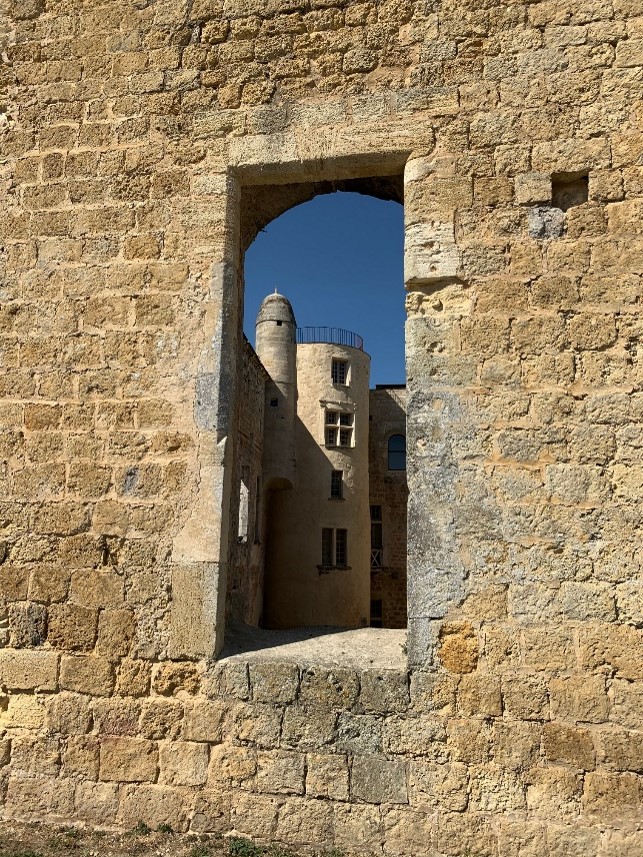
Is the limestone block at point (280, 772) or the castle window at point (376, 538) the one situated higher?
the castle window at point (376, 538)

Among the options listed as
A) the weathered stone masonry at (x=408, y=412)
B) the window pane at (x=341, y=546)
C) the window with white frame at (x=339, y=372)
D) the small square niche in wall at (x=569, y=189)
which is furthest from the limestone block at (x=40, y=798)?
the window with white frame at (x=339, y=372)

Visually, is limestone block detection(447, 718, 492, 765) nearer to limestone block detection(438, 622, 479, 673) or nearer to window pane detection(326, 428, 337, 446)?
limestone block detection(438, 622, 479, 673)

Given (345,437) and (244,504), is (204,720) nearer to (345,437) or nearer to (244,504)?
(244,504)

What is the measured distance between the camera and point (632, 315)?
3318 millimetres

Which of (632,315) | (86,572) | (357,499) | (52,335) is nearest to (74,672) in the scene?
(86,572)

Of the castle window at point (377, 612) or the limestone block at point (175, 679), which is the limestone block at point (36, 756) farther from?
the castle window at point (377, 612)

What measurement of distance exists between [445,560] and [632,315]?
1.64m

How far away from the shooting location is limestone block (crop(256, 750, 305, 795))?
3289mm

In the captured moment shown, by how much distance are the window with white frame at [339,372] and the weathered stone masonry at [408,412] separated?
47.4ft

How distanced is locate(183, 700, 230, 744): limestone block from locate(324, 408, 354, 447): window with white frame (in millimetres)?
14506

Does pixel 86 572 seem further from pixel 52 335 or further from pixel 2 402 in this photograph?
pixel 52 335

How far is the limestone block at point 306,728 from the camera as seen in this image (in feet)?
10.8

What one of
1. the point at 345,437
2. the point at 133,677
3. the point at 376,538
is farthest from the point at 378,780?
the point at 376,538

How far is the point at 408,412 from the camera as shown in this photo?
353 centimetres
